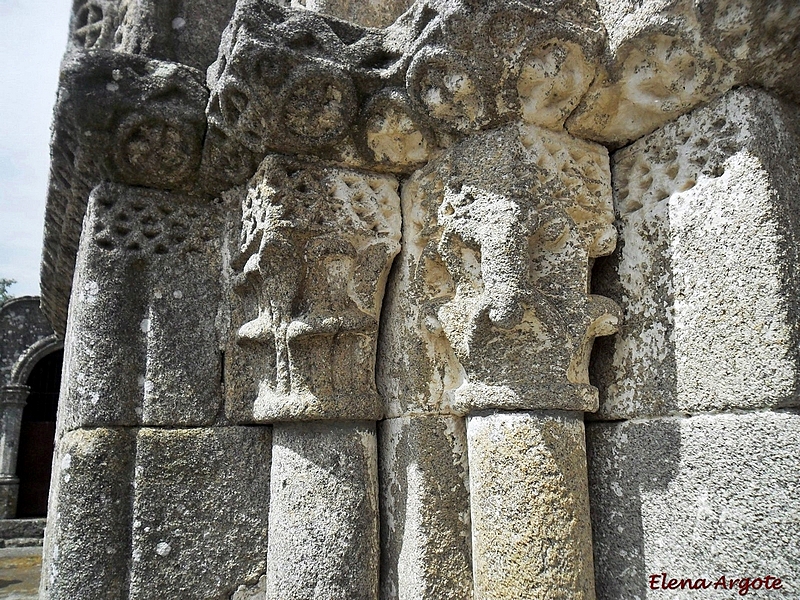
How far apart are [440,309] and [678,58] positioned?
2.93 feet

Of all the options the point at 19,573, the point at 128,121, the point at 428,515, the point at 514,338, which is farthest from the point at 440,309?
the point at 19,573

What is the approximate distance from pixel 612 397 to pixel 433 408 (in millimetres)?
502

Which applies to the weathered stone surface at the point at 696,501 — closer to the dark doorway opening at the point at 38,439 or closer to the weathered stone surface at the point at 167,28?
the weathered stone surface at the point at 167,28

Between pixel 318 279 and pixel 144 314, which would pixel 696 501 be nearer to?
pixel 318 279

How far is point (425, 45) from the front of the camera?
167cm

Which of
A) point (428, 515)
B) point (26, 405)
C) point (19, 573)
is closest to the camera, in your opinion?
point (428, 515)

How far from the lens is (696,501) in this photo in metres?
1.47

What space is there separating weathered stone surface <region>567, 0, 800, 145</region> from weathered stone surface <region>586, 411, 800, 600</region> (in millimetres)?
816

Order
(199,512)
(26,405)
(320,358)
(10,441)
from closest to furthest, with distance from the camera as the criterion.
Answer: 1. (320,358)
2. (199,512)
3. (10,441)
4. (26,405)

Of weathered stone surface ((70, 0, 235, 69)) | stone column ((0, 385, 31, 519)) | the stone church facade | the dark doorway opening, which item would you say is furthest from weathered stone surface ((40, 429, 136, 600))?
stone column ((0, 385, 31, 519))

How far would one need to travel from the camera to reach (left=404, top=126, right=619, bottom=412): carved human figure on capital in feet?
5.22

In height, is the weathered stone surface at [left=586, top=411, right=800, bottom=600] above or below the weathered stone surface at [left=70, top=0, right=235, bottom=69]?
below

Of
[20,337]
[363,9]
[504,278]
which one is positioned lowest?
[504,278]

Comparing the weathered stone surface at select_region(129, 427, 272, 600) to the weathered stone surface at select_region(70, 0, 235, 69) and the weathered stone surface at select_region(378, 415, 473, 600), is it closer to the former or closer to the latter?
the weathered stone surface at select_region(378, 415, 473, 600)
